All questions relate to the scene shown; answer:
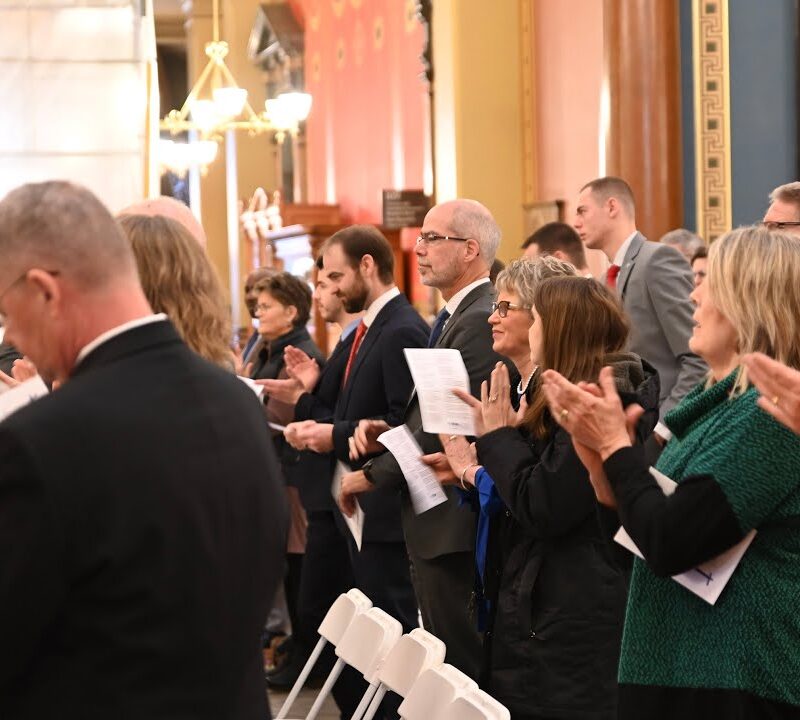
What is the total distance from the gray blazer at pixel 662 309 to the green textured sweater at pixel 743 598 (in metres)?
2.73

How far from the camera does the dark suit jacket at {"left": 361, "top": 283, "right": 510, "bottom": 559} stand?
4406 millimetres

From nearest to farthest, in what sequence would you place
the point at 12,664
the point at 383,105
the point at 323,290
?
the point at 12,664, the point at 323,290, the point at 383,105

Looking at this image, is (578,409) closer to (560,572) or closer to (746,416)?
(746,416)

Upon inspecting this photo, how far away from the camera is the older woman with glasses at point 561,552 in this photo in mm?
3426

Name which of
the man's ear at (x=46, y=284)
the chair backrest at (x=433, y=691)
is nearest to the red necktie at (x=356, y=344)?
the chair backrest at (x=433, y=691)

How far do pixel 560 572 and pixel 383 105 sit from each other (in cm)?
1249

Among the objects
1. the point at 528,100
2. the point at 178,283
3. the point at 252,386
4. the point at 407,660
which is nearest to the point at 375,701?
the point at 407,660

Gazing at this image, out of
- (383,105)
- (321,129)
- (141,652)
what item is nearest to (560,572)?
(141,652)

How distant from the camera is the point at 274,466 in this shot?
2.08m

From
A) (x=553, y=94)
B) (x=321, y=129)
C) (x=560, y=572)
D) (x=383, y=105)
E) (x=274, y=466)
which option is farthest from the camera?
(x=321, y=129)

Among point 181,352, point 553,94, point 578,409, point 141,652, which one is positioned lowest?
point 141,652

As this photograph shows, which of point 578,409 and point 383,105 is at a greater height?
point 383,105

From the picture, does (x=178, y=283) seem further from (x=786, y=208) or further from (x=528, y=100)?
(x=528, y=100)

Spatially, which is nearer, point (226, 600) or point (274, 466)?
point (226, 600)
